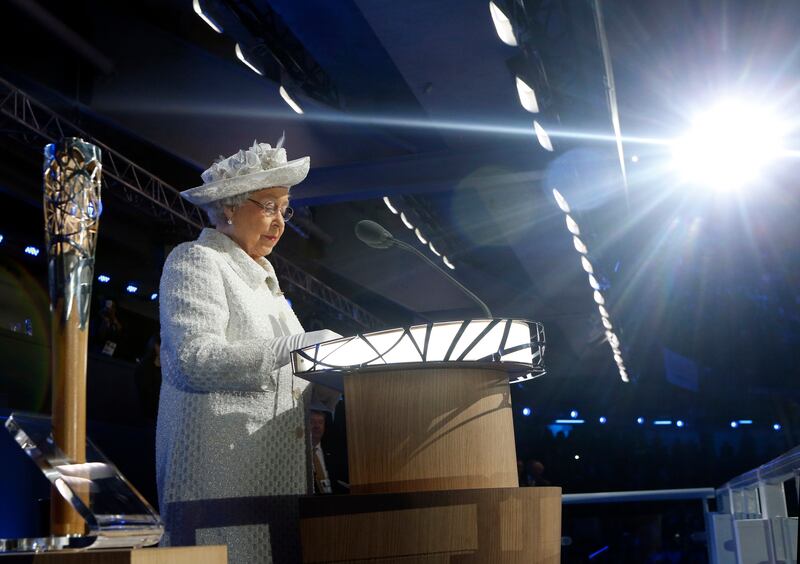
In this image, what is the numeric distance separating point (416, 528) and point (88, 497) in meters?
0.56

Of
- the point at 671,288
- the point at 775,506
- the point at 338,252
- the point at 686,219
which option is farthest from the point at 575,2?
the point at 671,288

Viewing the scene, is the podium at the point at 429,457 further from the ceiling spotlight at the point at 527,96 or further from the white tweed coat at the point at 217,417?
the ceiling spotlight at the point at 527,96

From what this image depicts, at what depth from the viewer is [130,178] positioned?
7465 mm

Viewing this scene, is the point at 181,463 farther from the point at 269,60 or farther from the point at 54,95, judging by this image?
the point at 54,95

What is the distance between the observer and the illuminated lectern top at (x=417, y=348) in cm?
132

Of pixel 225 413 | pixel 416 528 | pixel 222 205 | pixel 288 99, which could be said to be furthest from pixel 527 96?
pixel 416 528

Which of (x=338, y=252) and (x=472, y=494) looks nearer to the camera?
(x=472, y=494)

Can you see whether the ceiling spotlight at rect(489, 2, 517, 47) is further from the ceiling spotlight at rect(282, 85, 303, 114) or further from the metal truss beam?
the metal truss beam

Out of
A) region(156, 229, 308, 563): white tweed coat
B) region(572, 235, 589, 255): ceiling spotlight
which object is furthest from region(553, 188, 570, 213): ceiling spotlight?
region(156, 229, 308, 563): white tweed coat

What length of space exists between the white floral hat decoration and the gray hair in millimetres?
18

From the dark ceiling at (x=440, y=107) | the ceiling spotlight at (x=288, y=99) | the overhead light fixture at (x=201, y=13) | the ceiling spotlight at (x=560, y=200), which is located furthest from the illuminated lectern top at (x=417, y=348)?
the ceiling spotlight at (x=560, y=200)

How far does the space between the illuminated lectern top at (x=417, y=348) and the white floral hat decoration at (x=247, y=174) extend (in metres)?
0.51

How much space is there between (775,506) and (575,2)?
322cm

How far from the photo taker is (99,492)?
830 millimetres
